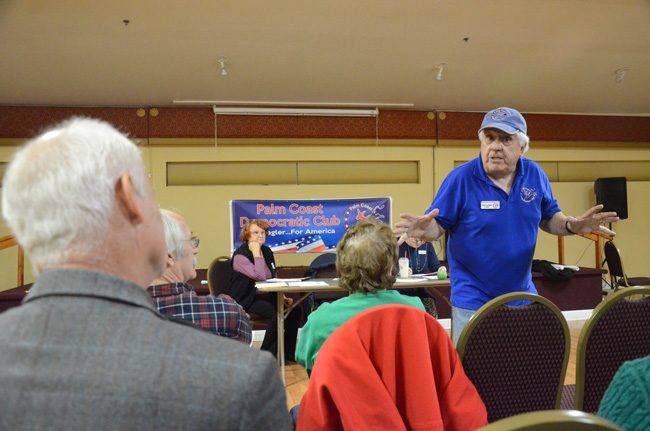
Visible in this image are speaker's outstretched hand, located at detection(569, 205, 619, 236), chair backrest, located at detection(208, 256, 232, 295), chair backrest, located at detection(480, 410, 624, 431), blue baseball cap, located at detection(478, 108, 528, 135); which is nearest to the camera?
chair backrest, located at detection(480, 410, 624, 431)

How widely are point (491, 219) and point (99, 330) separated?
169cm

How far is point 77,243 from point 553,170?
845 centimetres

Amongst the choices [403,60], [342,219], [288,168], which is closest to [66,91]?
[288,168]

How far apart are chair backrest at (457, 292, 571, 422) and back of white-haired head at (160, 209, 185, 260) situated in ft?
3.32

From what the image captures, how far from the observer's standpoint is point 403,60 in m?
6.21

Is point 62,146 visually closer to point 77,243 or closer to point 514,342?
point 77,243

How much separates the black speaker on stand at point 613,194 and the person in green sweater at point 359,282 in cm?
724

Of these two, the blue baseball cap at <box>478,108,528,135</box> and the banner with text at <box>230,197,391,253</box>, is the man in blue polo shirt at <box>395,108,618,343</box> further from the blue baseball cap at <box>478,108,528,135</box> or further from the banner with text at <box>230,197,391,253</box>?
the banner with text at <box>230,197,391,253</box>

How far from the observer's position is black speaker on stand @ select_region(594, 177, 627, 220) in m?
7.71

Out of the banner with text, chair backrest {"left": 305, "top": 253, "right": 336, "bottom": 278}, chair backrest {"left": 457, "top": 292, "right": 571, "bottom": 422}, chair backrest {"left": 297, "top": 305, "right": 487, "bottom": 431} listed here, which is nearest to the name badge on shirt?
chair backrest {"left": 457, "top": 292, "right": 571, "bottom": 422}

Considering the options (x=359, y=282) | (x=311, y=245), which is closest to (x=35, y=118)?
(x=311, y=245)

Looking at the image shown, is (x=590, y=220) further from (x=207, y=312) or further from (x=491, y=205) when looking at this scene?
(x=207, y=312)

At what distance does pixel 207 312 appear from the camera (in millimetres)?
1518

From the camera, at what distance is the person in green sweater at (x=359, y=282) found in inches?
61.0
